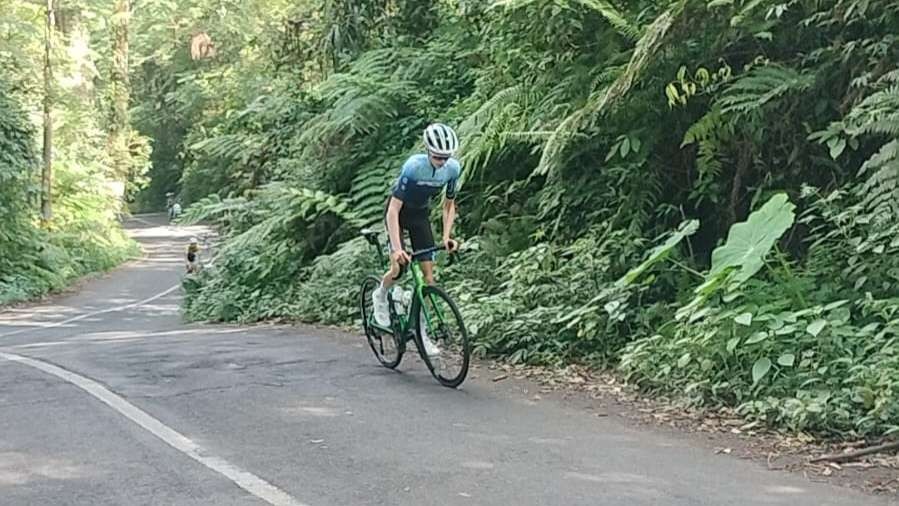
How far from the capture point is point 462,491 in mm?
5363

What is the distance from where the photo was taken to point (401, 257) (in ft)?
25.9

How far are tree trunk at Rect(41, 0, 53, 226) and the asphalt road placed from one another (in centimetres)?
2564

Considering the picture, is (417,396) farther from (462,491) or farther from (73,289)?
(73,289)

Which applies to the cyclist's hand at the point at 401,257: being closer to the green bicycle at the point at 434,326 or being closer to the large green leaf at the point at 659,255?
the green bicycle at the point at 434,326

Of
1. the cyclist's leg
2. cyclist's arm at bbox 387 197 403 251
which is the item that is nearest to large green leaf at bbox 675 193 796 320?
the cyclist's leg

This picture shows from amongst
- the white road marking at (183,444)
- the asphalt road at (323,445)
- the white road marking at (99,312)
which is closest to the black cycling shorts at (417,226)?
the asphalt road at (323,445)

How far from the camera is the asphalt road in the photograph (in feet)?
17.5

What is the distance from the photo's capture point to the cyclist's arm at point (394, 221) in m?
7.96

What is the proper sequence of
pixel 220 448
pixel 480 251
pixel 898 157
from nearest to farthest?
pixel 220 448, pixel 898 157, pixel 480 251

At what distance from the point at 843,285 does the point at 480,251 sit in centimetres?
468

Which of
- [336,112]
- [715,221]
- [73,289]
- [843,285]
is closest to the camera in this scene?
[843,285]

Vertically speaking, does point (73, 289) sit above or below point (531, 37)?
below

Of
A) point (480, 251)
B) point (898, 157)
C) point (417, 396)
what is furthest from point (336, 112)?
point (898, 157)

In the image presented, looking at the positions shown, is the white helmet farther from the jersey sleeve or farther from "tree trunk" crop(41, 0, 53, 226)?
"tree trunk" crop(41, 0, 53, 226)
